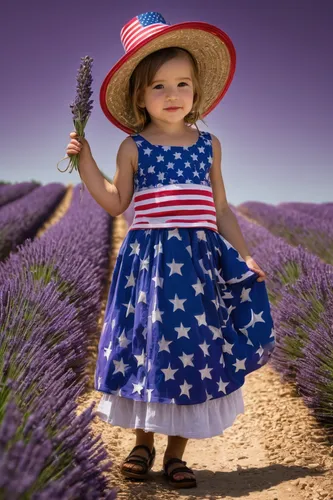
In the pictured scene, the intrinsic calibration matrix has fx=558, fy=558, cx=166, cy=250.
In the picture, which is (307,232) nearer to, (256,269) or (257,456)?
(257,456)

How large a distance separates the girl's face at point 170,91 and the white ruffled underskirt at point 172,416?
1.14 metres

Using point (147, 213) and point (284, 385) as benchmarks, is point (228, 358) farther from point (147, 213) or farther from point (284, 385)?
point (284, 385)

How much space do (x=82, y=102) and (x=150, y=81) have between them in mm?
339

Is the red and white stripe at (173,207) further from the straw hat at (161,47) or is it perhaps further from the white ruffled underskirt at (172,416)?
the white ruffled underskirt at (172,416)

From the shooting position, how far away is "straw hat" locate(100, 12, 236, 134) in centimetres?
224

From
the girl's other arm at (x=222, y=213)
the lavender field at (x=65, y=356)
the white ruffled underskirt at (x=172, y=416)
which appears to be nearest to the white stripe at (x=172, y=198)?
the girl's other arm at (x=222, y=213)

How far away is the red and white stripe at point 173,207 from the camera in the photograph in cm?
223

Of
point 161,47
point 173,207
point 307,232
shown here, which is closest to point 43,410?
point 173,207

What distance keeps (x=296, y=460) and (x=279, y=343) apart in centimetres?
93

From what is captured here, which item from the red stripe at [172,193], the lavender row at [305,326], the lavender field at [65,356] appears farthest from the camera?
the lavender row at [305,326]

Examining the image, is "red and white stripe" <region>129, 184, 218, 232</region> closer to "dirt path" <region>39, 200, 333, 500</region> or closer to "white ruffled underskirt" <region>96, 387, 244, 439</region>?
"white ruffled underskirt" <region>96, 387, 244, 439</region>

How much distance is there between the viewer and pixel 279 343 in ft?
10.8

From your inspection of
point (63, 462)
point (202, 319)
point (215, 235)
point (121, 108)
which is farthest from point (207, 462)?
point (121, 108)

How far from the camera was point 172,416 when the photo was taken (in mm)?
2068
